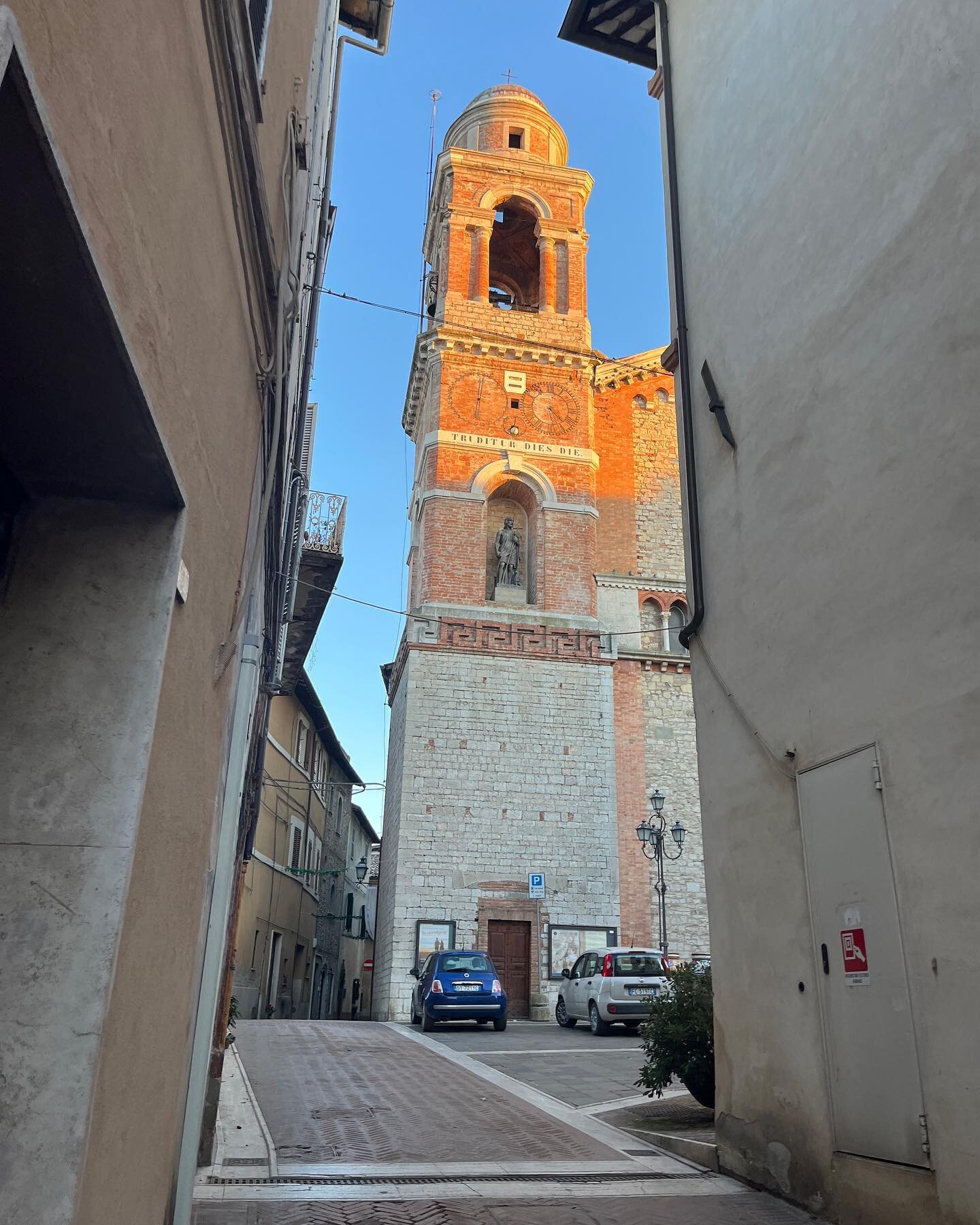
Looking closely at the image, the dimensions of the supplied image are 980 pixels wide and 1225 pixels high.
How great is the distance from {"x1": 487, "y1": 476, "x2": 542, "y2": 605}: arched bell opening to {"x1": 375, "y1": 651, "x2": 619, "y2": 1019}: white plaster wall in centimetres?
236

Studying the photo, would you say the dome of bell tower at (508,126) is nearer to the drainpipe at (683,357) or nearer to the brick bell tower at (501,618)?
the brick bell tower at (501,618)

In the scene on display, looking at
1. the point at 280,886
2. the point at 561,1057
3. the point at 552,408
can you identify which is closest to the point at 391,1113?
the point at 561,1057

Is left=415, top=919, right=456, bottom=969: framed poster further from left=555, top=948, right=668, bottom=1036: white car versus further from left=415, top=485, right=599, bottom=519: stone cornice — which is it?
left=415, top=485, right=599, bottom=519: stone cornice

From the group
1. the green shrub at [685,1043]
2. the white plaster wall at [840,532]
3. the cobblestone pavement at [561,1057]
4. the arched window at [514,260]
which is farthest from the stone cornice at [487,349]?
the green shrub at [685,1043]

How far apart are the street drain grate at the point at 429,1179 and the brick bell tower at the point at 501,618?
15.2 m

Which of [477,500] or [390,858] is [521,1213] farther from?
[477,500]

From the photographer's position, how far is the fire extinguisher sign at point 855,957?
16.1 ft

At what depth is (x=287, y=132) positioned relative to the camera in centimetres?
515

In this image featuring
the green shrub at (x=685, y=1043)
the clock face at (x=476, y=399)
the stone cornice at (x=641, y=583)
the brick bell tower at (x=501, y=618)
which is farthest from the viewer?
the clock face at (x=476, y=399)

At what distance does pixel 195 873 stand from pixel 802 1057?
12.0 feet

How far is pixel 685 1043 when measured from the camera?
7.24 metres

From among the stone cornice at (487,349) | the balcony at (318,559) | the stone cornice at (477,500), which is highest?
the stone cornice at (487,349)

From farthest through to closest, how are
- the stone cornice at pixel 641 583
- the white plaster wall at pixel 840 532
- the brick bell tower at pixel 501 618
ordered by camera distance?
the stone cornice at pixel 641 583 → the brick bell tower at pixel 501 618 → the white plaster wall at pixel 840 532

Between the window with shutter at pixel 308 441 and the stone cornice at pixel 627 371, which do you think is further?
the stone cornice at pixel 627 371
